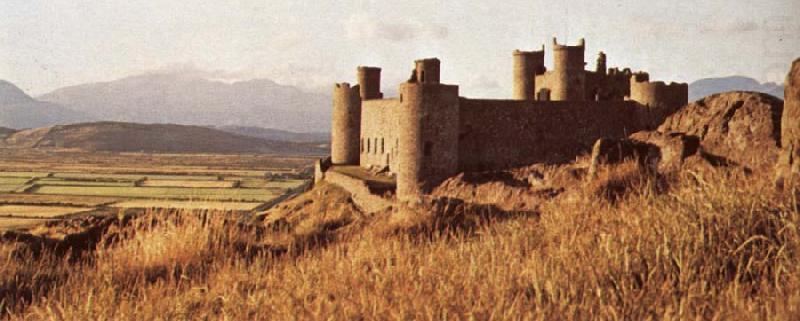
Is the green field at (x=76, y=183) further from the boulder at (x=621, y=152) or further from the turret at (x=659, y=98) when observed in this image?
the boulder at (x=621, y=152)

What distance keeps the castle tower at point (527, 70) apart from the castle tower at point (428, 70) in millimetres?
5522

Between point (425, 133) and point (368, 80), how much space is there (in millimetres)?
13971

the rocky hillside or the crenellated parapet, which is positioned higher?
the crenellated parapet

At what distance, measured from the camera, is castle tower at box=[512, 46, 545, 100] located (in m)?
41.9

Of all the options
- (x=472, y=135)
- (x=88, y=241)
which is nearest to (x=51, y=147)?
(x=472, y=135)

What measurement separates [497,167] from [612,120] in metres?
5.91

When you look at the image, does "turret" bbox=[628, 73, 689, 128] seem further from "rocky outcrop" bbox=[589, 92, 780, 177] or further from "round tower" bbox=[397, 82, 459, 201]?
"rocky outcrop" bbox=[589, 92, 780, 177]

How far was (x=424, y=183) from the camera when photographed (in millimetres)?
31156

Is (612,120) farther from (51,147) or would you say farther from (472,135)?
(51,147)

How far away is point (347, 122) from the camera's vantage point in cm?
4438

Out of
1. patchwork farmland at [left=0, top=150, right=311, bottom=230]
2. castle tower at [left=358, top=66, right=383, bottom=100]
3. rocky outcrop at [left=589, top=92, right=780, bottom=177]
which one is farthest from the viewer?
patchwork farmland at [left=0, top=150, right=311, bottom=230]

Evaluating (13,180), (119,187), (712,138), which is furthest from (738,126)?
(13,180)

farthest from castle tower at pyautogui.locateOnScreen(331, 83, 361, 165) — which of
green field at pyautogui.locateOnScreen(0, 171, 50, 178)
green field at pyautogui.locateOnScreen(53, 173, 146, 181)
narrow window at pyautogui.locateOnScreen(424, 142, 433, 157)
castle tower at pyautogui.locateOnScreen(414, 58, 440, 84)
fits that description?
green field at pyautogui.locateOnScreen(0, 171, 50, 178)

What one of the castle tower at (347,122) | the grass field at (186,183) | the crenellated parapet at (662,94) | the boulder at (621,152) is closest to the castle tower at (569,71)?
the crenellated parapet at (662,94)
